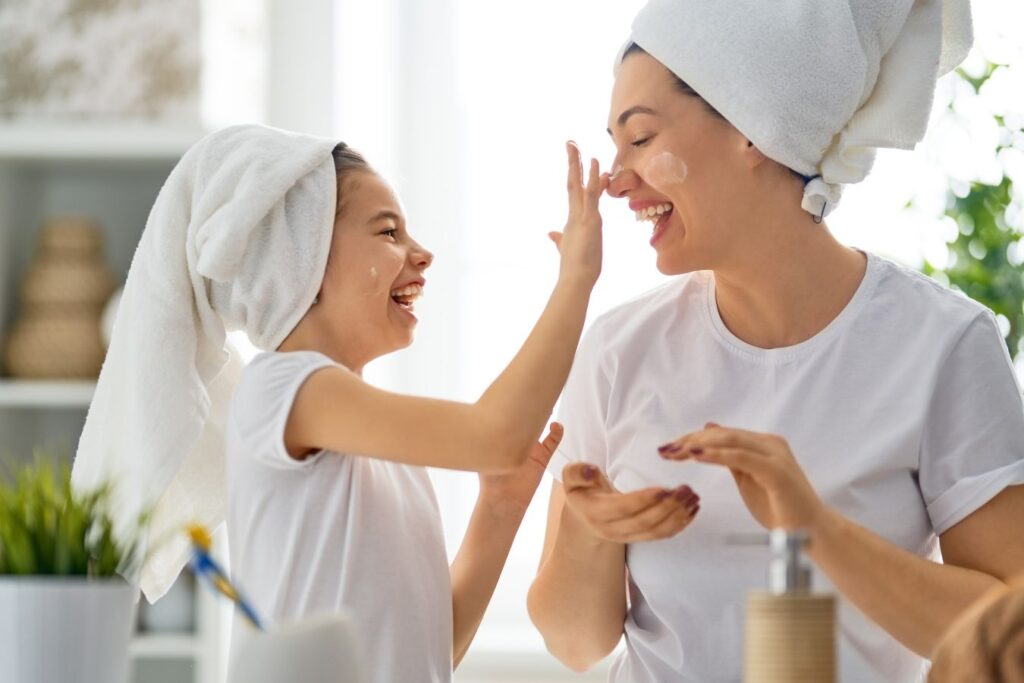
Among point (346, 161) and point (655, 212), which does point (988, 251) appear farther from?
point (346, 161)

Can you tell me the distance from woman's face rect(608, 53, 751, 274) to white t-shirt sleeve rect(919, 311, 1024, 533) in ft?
1.03

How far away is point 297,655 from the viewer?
0.96 meters

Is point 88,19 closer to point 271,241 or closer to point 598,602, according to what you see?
point 271,241

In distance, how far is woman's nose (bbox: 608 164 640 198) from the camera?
5.45 ft

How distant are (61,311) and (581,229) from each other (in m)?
1.50

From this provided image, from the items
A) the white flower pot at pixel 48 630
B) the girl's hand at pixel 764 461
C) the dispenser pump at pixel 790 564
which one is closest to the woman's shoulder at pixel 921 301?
the girl's hand at pixel 764 461

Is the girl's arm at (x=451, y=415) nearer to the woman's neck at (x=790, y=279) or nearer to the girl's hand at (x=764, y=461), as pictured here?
the girl's hand at (x=764, y=461)

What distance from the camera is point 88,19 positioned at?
2.63m

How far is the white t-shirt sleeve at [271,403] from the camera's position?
4.55 ft

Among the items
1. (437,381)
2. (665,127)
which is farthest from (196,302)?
(437,381)

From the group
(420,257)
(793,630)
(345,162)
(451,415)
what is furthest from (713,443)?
(345,162)

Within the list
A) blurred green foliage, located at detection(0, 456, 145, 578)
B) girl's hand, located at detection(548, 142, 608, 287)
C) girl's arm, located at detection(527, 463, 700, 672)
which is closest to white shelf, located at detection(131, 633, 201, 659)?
girl's arm, located at detection(527, 463, 700, 672)

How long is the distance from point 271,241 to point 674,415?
56cm

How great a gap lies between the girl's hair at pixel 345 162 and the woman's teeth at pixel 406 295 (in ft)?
0.39
